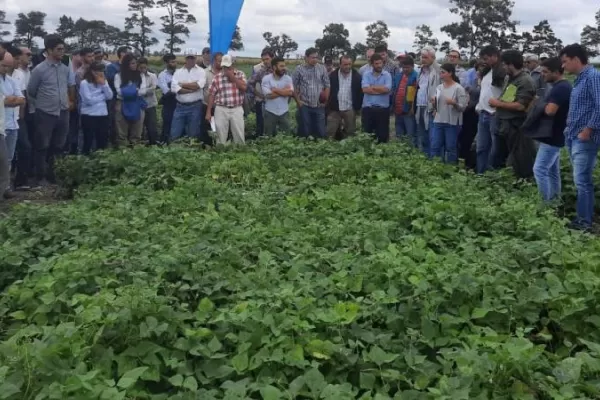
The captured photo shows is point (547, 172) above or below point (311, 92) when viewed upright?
below

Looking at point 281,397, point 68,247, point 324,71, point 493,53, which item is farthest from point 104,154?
point 281,397

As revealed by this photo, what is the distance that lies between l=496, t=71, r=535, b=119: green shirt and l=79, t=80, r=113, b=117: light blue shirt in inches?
210

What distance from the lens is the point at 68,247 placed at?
14.8 ft

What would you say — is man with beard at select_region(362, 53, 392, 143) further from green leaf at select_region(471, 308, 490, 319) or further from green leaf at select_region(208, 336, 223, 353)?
green leaf at select_region(208, 336, 223, 353)

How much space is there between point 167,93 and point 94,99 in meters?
1.87

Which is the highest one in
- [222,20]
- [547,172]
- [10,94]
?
[222,20]

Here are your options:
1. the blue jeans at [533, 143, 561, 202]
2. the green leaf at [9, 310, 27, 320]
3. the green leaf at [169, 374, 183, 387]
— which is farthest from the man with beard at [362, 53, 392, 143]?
the green leaf at [169, 374, 183, 387]

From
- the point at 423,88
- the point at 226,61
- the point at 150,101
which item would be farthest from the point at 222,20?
the point at 423,88

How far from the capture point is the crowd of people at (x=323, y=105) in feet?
22.7

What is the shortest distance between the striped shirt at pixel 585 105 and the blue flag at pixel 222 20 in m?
5.72

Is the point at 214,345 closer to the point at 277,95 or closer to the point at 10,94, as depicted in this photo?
the point at 10,94

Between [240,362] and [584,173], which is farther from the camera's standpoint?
[584,173]

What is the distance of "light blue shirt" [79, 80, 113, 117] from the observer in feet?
31.0

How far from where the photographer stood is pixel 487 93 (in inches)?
340
